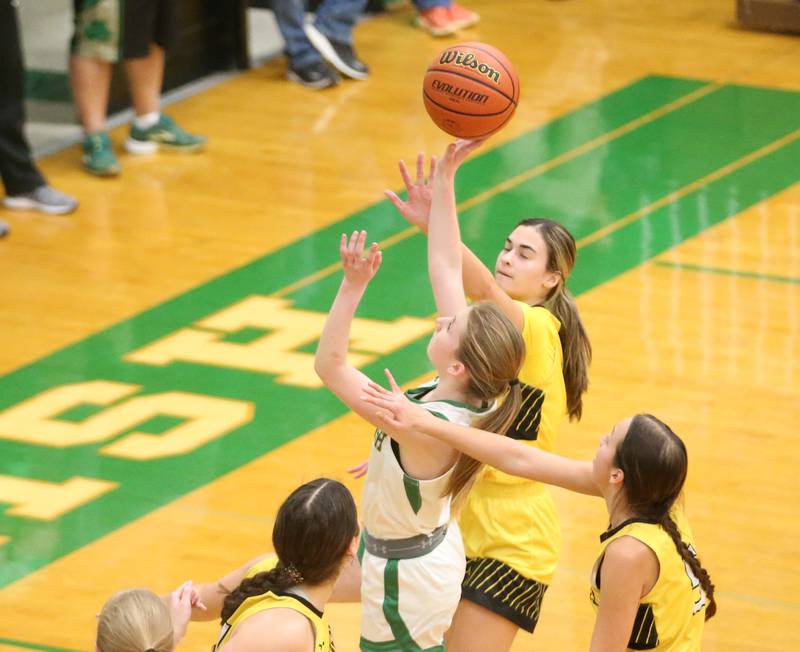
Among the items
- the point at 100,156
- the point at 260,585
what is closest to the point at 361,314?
the point at 100,156

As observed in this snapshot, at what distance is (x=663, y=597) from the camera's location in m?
3.83

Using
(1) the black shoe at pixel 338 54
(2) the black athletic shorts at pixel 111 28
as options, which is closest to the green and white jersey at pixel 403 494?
(2) the black athletic shorts at pixel 111 28

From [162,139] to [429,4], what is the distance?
3266 mm

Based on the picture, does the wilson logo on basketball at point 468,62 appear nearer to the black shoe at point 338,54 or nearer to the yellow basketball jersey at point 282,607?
the yellow basketball jersey at point 282,607

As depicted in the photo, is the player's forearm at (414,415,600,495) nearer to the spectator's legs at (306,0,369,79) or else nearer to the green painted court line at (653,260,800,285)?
the green painted court line at (653,260,800,285)

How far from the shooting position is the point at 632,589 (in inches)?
148

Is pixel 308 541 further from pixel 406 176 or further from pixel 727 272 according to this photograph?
pixel 727 272

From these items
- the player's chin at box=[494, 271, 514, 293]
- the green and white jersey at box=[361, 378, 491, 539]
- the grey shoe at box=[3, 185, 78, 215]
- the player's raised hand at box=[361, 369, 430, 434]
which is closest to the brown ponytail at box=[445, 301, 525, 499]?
the green and white jersey at box=[361, 378, 491, 539]

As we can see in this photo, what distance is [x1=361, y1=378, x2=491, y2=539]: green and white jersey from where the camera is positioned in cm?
399

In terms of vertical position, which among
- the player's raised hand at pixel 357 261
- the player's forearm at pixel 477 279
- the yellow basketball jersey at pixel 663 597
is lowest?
the yellow basketball jersey at pixel 663 597

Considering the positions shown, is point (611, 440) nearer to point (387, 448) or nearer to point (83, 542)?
point (387, 448)

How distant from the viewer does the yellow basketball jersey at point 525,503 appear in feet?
14.4

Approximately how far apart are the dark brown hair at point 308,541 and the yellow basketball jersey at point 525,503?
0.74 meters

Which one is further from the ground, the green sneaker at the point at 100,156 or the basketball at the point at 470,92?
the basketball at the point at 470,92
